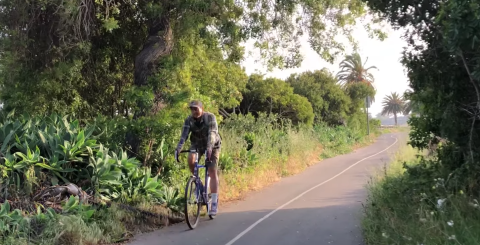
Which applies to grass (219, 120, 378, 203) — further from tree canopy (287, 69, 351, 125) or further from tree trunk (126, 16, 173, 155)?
tree canopy (287, 69, 351, 125)

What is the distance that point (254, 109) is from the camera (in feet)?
77.0

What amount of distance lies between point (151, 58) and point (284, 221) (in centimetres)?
462

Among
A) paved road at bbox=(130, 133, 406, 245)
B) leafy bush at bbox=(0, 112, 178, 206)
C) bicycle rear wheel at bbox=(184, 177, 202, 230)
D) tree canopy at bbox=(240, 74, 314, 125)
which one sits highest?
tree canopy at bbox=(240, 74, 314, 125)

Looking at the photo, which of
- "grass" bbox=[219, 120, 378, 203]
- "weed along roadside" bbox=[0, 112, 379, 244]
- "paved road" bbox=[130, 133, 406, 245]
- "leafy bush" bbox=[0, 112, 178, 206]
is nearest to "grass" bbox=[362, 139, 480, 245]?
"paved road" bbox=[130, 133, 406, 245]

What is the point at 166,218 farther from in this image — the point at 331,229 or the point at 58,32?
the point at 58,32

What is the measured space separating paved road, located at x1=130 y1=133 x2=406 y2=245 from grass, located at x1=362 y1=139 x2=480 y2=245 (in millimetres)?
474

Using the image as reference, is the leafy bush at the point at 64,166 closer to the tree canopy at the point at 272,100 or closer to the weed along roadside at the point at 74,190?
the weed along roadside at the point at 74,190

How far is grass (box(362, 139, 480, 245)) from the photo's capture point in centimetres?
494

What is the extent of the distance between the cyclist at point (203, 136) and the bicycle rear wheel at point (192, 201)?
11.9 inches

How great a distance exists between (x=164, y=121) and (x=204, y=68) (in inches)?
93.6

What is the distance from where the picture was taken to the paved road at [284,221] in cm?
688

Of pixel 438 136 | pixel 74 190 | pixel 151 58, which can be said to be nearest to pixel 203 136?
pixel 74 190

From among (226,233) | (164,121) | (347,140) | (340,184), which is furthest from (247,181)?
(347,140)

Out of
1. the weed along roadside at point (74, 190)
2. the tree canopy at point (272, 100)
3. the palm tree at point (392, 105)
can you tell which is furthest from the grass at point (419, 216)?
the palm tree at point (392, 105)
